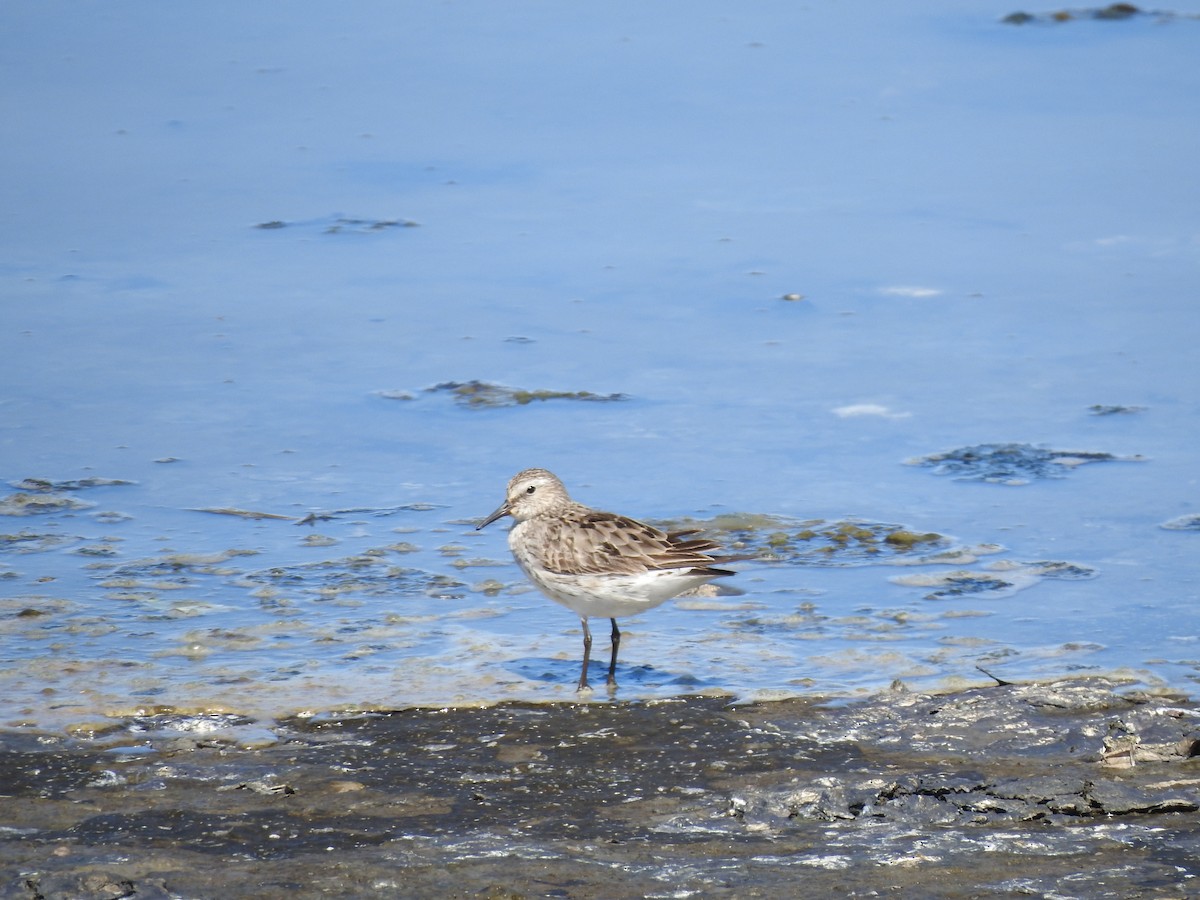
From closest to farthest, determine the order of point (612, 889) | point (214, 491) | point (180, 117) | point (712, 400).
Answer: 1. point (612, 889)
2. point (214, 491)
3. point (712, 400)
4. point (180, 117)

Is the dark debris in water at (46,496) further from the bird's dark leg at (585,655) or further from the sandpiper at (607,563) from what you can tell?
the bird's dark leg at (585,655)

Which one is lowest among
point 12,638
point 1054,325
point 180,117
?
point 12,638

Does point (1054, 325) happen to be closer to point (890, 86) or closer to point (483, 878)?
point (890, 86)

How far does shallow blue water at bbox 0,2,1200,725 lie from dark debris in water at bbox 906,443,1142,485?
9 centimetres

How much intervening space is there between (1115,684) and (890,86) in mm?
10070

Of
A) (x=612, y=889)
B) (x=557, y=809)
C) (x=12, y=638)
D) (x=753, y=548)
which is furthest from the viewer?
(x=753, y=548)

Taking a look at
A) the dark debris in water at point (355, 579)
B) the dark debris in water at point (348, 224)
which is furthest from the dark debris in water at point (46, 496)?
the dark debris in water at point (348, 224)

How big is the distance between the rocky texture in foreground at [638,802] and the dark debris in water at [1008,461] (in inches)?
108

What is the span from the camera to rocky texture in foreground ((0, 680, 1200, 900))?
490 cm

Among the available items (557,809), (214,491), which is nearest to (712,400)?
(214,491)

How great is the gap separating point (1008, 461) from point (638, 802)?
14.2 feet

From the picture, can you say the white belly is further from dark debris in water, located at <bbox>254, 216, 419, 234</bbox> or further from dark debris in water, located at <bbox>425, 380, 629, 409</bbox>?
dark debris in water, located at <bbox>254, 216, 419, 234</bbox>

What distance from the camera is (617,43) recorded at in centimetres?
1691

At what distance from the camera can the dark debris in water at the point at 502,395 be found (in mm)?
10102
